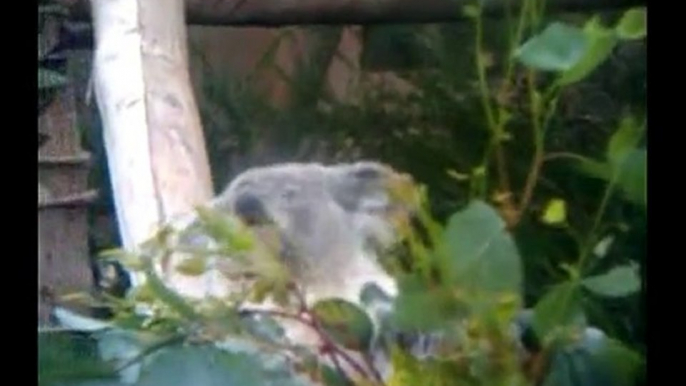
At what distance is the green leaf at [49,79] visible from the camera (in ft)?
1.95

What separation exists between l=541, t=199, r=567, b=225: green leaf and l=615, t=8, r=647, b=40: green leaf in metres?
0.08

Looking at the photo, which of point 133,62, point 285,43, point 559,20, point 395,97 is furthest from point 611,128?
point 133,62

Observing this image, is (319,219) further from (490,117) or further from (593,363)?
(593,363)

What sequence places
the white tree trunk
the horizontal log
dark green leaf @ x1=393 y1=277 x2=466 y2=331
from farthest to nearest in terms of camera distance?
the white tree trunk < the horizontal log < dark green leaf @ x1=393 y1=277 x2=466 y2=331

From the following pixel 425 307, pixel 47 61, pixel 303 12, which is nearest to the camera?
pixel 425 307

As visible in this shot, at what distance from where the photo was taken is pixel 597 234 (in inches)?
22.8

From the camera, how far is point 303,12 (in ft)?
2.75

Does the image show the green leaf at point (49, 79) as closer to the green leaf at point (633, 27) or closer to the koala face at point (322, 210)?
the koala face at point (322, 210)

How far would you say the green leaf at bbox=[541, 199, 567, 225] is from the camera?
1.87ft

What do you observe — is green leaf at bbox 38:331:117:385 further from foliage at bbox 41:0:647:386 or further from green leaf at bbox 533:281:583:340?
green leaf at bbox 533:281:583:340

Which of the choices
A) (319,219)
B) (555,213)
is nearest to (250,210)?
(319,219)

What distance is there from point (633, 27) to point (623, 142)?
0.05m

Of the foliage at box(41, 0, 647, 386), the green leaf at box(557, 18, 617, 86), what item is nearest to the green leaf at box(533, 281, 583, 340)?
the foliage at box(41, 0, 647, 386)
